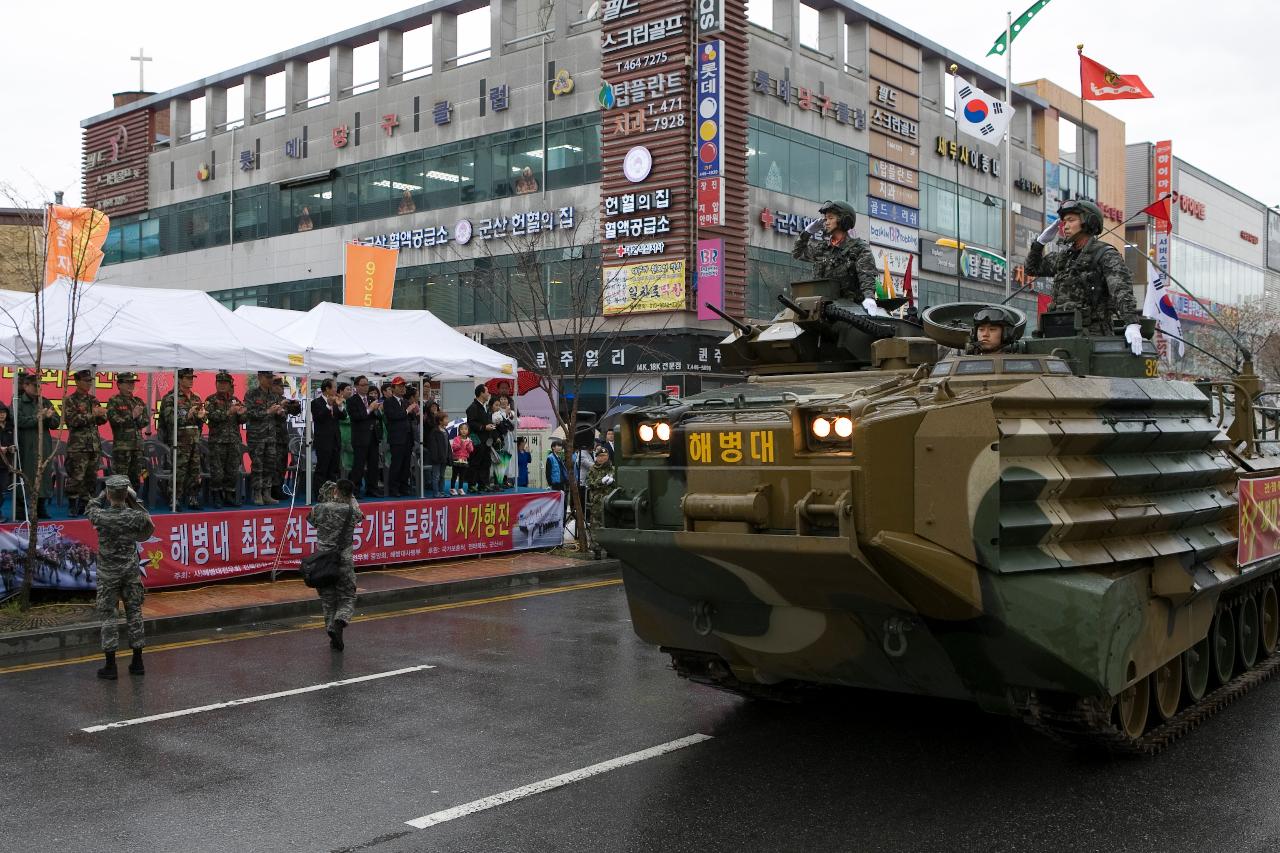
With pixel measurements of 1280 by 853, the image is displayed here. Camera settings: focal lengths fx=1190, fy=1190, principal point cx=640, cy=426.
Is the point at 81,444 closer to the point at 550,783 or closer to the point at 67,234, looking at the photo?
the point at 67,234

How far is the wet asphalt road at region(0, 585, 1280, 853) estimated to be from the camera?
5906 millimetres

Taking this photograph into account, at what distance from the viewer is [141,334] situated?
14.5 m

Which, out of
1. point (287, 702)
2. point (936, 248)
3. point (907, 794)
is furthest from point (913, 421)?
point (936, 248)

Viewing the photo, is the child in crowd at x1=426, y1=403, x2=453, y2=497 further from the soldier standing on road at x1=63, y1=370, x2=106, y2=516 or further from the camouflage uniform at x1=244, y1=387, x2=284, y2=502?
the soldier standing on road at x1=63, y1=370, x2=106, y2=516

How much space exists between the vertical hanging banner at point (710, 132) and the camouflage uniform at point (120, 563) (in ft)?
75.7

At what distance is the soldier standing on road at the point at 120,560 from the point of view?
9.97 m

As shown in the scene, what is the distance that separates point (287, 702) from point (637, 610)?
3058 mm

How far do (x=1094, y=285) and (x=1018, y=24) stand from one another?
2365 centimetres

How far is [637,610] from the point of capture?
24.9 feet

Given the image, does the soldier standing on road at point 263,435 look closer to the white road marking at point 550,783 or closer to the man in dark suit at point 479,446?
the man in dark suit at point 479,446

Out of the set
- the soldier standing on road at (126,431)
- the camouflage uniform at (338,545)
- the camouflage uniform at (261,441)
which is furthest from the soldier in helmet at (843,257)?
the camouflage uniform at (261,441)

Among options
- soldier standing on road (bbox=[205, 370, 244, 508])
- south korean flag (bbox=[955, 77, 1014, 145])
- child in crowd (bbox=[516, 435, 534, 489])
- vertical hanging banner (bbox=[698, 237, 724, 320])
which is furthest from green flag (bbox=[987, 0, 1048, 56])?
soldier standing on road (bbox=[205, 370, 244, 508])

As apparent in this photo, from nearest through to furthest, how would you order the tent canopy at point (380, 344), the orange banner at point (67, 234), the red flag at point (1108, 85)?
1. the orange banner at point (67, 234)
2. the tent canopy at point (380, 344)
3. the red flag at point (1108, 85)

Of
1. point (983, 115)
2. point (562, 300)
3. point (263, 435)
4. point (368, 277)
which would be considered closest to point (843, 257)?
point (263, 435)
